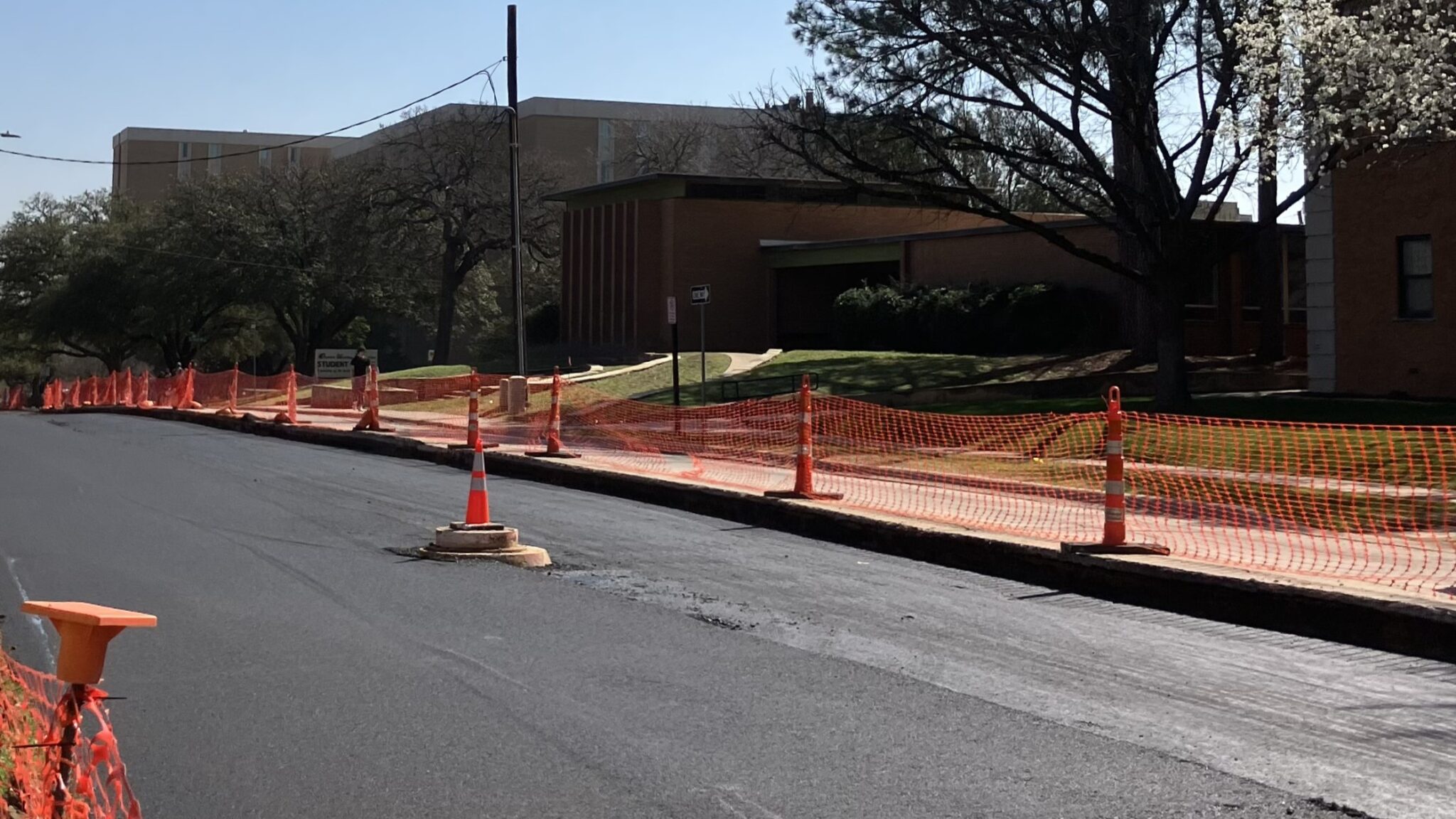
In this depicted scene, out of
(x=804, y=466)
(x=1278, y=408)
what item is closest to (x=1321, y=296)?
(x=1278, y=408)

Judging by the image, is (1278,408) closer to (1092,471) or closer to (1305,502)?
(1092,471)

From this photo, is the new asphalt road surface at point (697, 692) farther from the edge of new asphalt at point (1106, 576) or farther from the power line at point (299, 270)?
the power line at point (299, 270)

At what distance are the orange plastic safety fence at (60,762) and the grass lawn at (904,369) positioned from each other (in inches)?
1067

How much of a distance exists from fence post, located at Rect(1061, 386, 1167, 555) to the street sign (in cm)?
3979

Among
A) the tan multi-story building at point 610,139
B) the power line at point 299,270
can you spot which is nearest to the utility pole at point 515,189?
the power line at point 299,270

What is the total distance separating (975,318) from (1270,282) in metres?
7.39

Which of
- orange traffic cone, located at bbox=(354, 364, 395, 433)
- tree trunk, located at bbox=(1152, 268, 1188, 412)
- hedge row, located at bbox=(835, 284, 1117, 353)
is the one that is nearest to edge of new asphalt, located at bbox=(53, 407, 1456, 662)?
orange traffic cone, located at bbox=(354, 364, 395, 433)

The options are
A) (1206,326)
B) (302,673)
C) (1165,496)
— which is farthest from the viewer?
(1206,326)

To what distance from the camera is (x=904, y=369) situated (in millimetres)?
35594

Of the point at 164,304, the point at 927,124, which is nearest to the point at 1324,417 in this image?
the point at 927,124

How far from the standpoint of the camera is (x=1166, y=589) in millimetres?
10453

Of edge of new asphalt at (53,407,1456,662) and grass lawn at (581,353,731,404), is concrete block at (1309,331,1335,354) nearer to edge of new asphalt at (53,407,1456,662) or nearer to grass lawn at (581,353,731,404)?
grass lawn at (581,353,731,404)

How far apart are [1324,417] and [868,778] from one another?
2062 centimetres

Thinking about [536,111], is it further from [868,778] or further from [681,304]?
[868,778]
